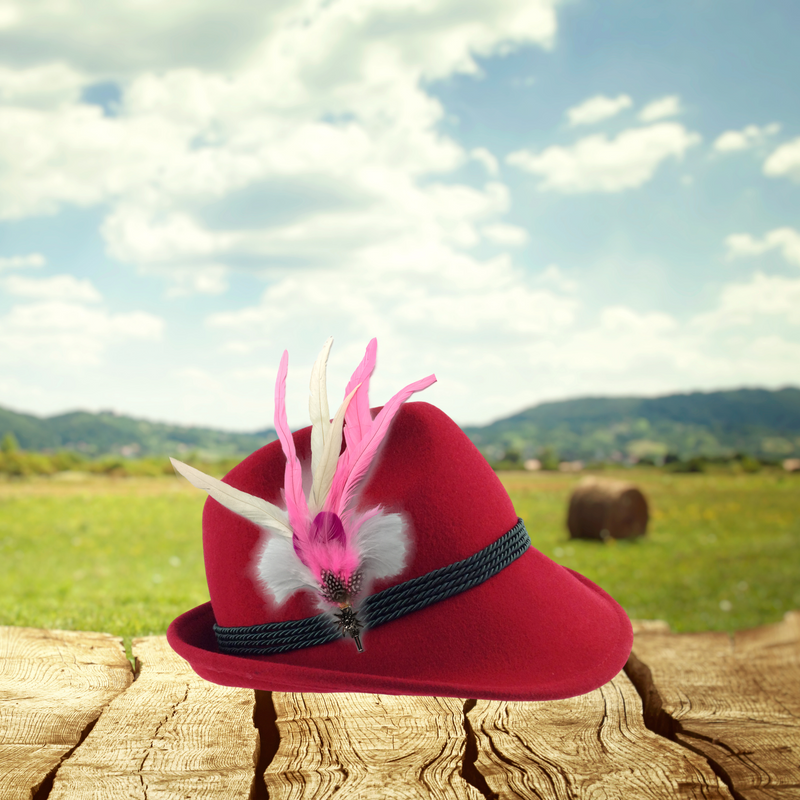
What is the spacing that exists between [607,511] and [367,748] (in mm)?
12992

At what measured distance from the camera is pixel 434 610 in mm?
2025

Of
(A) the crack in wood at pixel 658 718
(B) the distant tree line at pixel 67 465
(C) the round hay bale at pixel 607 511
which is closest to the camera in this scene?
(A) the crack in wood at pixel 658 718

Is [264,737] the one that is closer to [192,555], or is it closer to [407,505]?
[407,505]

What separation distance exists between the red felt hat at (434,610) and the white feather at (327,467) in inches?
5.3

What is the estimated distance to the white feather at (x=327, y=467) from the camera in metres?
1.98

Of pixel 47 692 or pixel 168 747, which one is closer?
pixel 168 747

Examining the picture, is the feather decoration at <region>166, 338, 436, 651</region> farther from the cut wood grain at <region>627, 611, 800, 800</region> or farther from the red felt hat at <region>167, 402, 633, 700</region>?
the cut wood grain at <region>627, 611, 800, 800</region>

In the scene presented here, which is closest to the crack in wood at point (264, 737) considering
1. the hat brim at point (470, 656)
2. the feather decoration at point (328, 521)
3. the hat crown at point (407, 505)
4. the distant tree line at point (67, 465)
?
the hat brim at point (470, 656)

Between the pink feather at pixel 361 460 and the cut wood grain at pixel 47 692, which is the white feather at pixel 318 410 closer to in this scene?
the pink feather at pixel 361 460

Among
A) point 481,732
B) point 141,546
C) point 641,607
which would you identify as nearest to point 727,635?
point 481,732

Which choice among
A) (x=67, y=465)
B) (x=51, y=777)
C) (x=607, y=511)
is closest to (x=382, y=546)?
(x=51, y=777)

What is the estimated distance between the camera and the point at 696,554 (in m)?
12.6

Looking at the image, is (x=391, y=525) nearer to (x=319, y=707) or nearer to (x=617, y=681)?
(x=319, y=707)

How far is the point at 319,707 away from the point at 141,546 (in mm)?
11112
